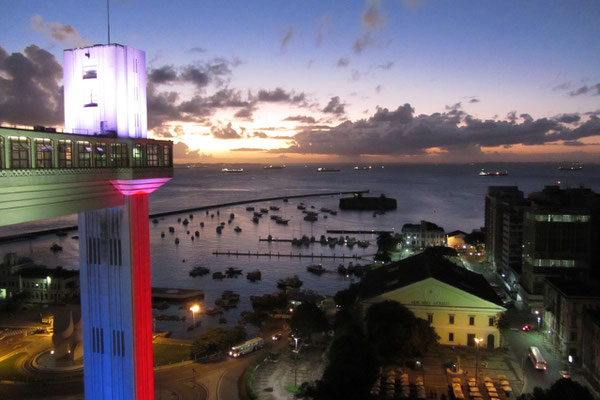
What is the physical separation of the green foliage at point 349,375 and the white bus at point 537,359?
680 cm

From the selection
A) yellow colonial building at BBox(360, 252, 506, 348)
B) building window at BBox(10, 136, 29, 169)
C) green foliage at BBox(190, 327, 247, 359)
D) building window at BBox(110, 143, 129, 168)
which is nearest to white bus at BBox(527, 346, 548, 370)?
yellow colonial building at BBox(360, 252, 506, 348)

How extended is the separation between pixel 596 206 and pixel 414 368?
834 inches

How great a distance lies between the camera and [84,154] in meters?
7.80

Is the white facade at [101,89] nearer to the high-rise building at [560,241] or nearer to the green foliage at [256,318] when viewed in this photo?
the green foliage at [256,318]

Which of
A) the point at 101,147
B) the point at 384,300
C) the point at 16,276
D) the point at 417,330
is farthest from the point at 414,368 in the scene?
the point at 16,276

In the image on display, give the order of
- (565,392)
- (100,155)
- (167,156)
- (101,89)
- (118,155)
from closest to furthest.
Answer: (100,155) → (118,155) → (101,89) → (167,156) → (565,392)

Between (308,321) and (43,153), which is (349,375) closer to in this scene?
(308,321)

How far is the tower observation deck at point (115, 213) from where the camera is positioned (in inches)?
338

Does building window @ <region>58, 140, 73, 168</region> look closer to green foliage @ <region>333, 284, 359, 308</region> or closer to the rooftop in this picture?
the rooftop

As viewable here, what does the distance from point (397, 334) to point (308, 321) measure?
444cm

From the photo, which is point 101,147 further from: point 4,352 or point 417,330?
point 4,352

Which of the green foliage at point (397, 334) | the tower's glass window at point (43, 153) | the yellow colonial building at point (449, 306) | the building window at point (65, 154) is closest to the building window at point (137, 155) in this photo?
the building window at point (65, 154)

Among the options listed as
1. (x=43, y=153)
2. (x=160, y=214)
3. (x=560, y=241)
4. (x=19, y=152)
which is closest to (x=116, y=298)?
(x=43, y=153)

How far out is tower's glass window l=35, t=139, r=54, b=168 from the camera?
22.6ft
